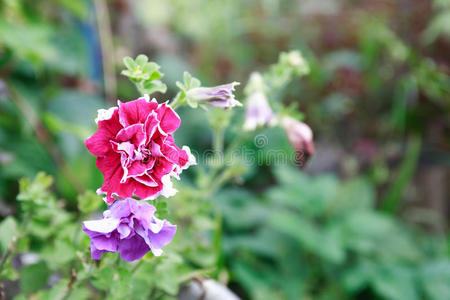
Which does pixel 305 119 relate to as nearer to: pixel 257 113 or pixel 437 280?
pixel 437 280

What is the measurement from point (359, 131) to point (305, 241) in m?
0.85

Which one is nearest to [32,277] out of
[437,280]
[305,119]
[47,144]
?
[47,144]

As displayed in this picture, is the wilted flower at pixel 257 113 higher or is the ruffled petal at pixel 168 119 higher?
the ruffled petal at pixel 168 119

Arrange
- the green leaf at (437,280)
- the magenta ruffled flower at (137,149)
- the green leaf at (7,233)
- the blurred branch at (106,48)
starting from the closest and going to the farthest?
the magenta ruffled flower at (137,149) → the green leaf at (7,233) → the green leaf at (437,280) → the blurred branch at (106,48)

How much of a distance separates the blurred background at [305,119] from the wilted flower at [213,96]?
0.50 m

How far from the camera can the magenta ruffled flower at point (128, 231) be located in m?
0.34

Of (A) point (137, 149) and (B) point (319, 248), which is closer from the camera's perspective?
(A) point (137, 149)

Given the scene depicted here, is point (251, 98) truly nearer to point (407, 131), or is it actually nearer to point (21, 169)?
point (21, 169)

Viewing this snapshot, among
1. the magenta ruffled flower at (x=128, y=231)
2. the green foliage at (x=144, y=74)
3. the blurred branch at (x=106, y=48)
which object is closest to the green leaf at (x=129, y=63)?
the green foliage at (x=144, y=74)

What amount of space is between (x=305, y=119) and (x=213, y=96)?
3.99ft

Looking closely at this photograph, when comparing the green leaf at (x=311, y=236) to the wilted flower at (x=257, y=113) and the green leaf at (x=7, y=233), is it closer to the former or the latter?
the wilted flower at (x=257, y=113)

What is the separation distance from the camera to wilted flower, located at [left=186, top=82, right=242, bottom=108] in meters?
0.41

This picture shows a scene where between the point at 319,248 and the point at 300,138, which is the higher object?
the point at 300,138

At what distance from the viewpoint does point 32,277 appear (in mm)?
510
